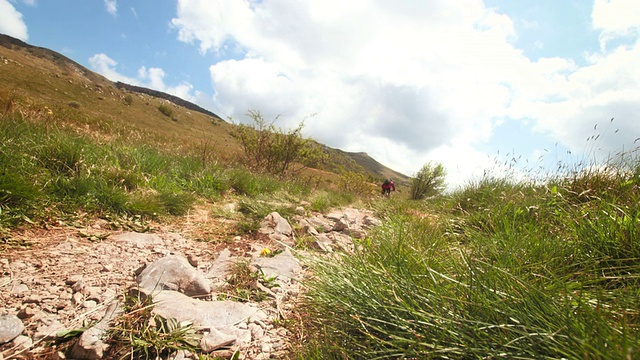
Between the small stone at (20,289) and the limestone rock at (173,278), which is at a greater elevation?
the limestone rock at (173,278)

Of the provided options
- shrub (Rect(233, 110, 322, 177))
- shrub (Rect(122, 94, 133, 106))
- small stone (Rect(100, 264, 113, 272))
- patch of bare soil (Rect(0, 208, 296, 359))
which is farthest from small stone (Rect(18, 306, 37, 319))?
shrub (Rect(122, 94, 133, 106))

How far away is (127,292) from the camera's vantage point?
1.51m

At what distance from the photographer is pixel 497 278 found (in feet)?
3.73

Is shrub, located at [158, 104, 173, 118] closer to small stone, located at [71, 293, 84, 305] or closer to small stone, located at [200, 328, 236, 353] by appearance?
small stone, located at [71, 293, 84, 305]

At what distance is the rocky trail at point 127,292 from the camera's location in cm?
120

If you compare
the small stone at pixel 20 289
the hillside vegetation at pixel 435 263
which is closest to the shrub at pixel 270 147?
the hillside vegetation at pixel 435 263

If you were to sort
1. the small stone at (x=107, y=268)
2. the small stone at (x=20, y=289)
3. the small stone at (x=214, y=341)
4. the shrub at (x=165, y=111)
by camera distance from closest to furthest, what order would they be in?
1. the small stone at (x=214, y=341)
2. the small stone at (x=20, y=289)
3. the small stone at (x=107, y=268)
4. the shrub at (x=165, y=111)

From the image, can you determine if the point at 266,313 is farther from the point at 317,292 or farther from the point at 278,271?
the point at 278,271

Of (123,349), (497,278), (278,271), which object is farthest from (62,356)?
(497,278)

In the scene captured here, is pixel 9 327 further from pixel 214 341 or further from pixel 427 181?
pixel 427 181

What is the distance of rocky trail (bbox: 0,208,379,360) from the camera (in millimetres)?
1198

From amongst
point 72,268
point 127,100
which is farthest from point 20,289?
point 127,100

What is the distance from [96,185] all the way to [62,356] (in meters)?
2.47

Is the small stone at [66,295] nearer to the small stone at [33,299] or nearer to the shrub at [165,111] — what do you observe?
the small stone at [33,299]
